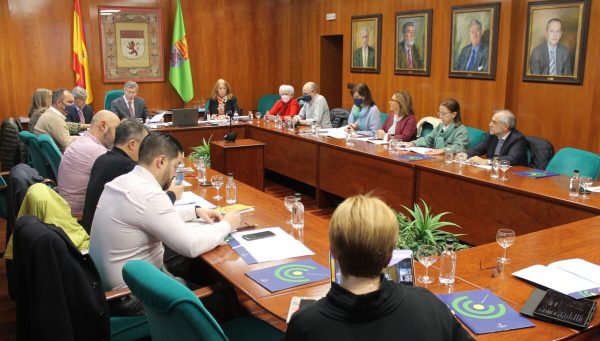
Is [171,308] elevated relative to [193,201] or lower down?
elevated

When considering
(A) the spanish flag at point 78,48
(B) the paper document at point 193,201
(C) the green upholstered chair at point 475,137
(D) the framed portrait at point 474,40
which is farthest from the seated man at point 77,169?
(A) the spanish flag at point 78,48

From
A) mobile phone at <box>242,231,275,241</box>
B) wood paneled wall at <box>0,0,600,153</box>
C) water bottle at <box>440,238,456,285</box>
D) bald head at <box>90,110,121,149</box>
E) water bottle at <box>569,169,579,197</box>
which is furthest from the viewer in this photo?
wood paneled wall at <box>0,0,600,153</box>

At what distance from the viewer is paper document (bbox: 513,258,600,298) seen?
Answer: 2.13m

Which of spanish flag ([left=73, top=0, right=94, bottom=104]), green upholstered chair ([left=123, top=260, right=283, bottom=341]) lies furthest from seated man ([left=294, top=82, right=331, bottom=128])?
green upholstered chair ([left=123, top=260, right=283, bottom=341])

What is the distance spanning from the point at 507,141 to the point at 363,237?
3.91m

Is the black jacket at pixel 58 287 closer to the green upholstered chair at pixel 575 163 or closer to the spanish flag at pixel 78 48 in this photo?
the green upholstered chair at pixel 575 163

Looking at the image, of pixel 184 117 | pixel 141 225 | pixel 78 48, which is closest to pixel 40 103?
pixel 184 117

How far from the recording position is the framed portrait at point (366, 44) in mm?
8266

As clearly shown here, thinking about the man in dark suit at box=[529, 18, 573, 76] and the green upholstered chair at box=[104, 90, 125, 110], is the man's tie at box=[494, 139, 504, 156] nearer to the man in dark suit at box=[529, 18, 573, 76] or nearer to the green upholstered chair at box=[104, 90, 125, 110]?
the man in dark suit at box=[529, 18, 573, 76]

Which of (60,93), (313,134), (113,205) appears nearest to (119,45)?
(60,93)

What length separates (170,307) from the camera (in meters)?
1.55

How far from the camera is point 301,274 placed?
7.47ft

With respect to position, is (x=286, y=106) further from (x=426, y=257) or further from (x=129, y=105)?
(x=426, y=257)

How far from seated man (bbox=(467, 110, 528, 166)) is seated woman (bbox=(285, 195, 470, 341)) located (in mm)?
3531
